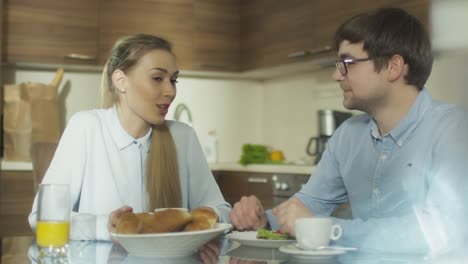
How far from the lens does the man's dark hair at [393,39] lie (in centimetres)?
134

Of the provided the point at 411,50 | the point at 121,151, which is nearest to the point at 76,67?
the point at 121,151

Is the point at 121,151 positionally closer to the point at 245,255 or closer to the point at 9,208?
the point at 245,255

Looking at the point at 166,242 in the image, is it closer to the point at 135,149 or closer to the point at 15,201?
the point at 135,149

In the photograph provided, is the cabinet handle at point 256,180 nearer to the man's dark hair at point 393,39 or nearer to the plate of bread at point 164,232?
the man's dark hair at point 393,39

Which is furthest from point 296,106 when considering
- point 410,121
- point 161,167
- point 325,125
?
point 410,121

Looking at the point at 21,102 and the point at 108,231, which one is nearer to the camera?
the point at 108,231

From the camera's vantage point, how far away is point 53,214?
88 centimetres

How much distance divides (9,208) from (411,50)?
199 cm

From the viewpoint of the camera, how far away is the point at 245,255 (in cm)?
100

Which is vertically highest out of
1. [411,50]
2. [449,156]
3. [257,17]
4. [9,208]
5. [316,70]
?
A: [257,17]

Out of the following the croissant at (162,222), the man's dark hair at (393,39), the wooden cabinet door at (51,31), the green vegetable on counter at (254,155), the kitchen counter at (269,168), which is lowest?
the croissant at (162,222)

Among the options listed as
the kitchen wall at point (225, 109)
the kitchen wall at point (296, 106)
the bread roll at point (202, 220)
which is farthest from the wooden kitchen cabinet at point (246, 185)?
the bread roll at point (202, 220)

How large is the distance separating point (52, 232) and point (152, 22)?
2524 millimetres

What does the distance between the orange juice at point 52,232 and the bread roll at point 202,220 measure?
18cm
